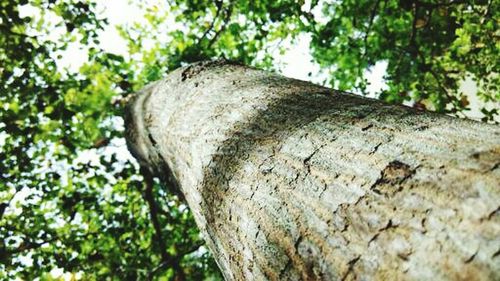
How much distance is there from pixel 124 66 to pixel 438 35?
15.8 feet

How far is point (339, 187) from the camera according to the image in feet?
3.25

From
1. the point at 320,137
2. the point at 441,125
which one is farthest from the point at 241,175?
the point at 441,125

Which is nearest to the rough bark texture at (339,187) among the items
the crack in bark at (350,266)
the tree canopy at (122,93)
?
the crack in bark at (350,266)

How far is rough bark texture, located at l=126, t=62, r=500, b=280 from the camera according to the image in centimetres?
72

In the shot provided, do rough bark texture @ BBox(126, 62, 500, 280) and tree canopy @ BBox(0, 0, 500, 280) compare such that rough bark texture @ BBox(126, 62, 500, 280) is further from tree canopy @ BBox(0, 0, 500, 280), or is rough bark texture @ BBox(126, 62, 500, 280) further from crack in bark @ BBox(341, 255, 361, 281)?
tree canopy @ BBox(0, 0, 500, 280)

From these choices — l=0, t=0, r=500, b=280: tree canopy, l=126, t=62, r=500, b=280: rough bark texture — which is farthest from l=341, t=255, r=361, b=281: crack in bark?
l=0, t=0, r=500, b=280: tree canopy

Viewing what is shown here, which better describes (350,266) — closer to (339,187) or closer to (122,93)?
(339,187)

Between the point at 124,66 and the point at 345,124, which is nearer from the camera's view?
the point at 345,124

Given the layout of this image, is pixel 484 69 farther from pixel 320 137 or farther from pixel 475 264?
pixel 475 264

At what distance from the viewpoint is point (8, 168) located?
3.94 m

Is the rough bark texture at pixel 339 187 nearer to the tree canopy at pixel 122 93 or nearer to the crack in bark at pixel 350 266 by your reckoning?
the crack in bark at pixel 350 266

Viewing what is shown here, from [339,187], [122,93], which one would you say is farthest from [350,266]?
[122,93]

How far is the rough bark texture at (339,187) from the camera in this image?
72 cm

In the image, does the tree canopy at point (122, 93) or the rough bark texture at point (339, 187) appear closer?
the rough bark texture at point (339, 187)
